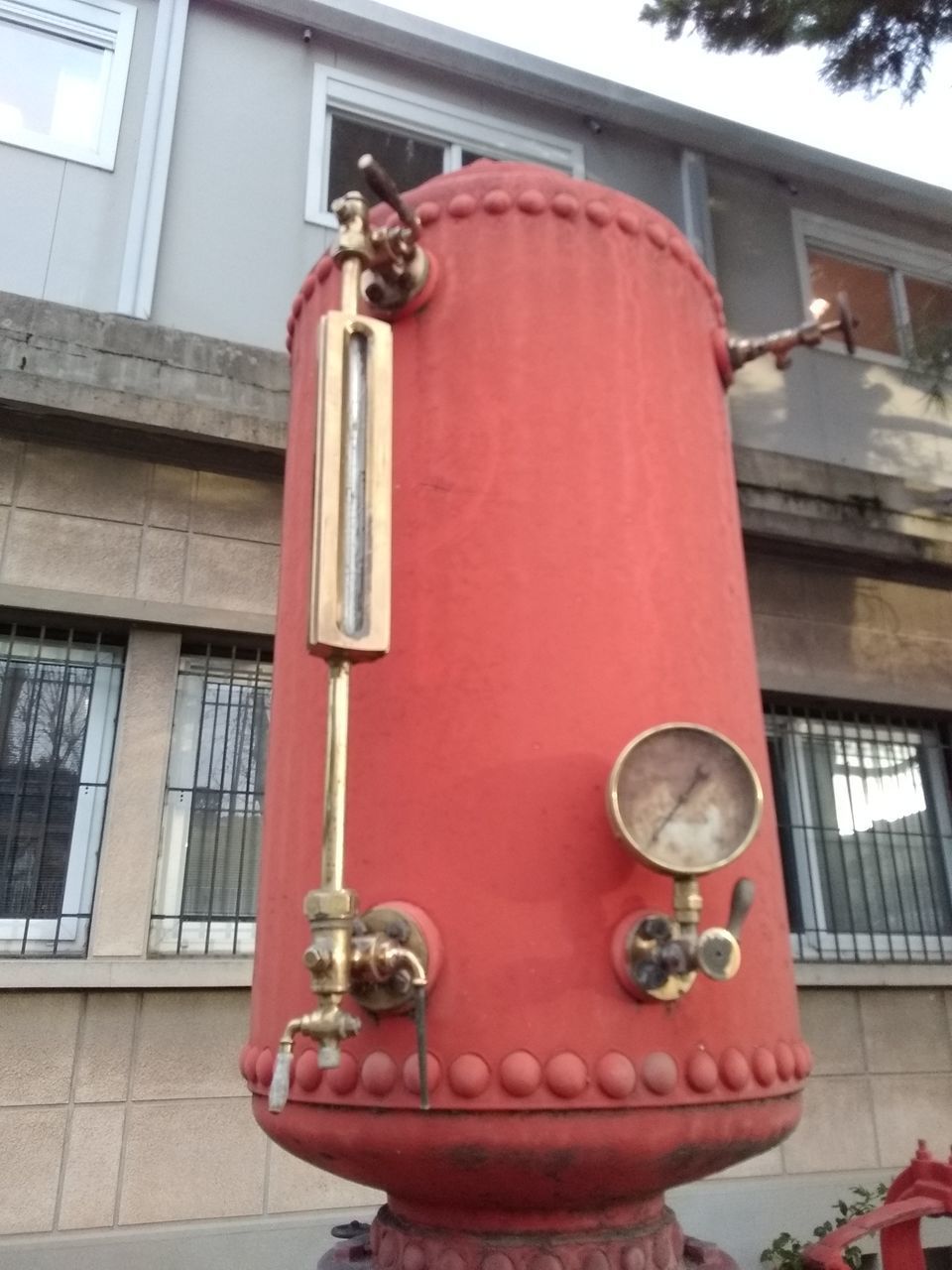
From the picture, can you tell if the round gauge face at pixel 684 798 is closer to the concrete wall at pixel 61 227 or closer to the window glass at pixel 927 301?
the concrete wall at pixel 61 227

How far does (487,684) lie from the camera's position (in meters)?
1.58

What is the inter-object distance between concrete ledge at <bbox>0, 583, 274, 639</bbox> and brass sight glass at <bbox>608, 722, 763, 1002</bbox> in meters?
2.84

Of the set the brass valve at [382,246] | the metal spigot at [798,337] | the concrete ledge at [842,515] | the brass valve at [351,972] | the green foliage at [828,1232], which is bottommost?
the green foliage at [828,1232]

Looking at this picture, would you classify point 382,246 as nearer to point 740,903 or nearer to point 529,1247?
point 740,903

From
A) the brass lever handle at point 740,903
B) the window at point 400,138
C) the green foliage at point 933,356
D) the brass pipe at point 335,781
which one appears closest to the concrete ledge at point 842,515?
the green foliage at point 933,356

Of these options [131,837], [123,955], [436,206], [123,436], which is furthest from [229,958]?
[436,206]

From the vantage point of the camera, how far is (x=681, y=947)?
1.34 m

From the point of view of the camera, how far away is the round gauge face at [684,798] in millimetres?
1397

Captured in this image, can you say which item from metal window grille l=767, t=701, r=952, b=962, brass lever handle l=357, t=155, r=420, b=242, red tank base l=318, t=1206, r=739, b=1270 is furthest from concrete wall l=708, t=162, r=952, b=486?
red tank base l=318, t=1206, r=739, b=1270

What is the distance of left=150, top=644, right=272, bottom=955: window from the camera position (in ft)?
A: 12.4

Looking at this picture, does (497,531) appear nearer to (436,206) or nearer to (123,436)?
(436,206)

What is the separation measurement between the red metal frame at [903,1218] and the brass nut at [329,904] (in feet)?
5.83

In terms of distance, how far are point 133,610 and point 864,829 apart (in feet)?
12.6

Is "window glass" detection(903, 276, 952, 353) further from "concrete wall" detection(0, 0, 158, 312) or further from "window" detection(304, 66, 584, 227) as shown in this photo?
"concrete wall" detection(0, 0, 158, 312)
